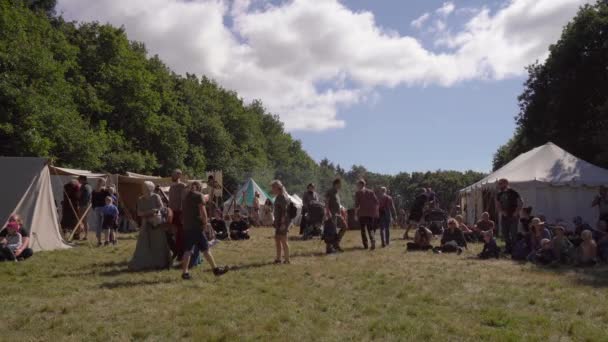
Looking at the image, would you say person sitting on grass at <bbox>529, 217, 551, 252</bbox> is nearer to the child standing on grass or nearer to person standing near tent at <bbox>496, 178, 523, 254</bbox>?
person standing near tent at <bbox>496, 178, 523, 254</bbox>

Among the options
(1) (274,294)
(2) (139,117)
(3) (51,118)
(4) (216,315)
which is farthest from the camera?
(2) (139,117)

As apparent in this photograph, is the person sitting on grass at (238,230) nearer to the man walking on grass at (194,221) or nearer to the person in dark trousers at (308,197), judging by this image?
the person in dark trousers at (308,197)

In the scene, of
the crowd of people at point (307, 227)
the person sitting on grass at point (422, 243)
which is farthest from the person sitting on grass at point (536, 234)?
the person sitting on grass at point (422, 243)

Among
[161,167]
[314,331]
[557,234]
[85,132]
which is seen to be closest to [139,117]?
[161,167]

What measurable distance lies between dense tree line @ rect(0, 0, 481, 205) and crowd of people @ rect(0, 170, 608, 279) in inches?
397

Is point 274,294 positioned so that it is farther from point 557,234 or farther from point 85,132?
point 85,132

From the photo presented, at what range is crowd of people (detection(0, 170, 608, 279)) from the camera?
8.86 m

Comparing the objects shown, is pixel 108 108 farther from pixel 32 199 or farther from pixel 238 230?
pixel 32 199

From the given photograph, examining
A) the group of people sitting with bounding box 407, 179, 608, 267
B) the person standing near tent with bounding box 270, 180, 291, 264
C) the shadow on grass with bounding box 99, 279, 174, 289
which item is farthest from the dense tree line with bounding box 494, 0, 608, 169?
the shadow on grass with bounding box 99, 279, 174, 289

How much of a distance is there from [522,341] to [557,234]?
20.6 feet

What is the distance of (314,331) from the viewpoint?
16.5ft

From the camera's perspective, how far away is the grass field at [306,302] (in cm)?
500

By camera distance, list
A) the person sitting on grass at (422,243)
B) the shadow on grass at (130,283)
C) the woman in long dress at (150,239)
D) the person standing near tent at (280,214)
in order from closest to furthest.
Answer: the shadow on grass at (130,283) < the woman in long dress at (150,239) < the person standing near tent at (280,214) < the person sitting on grass at (422,243)

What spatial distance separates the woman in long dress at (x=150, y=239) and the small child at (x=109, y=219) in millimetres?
4019
